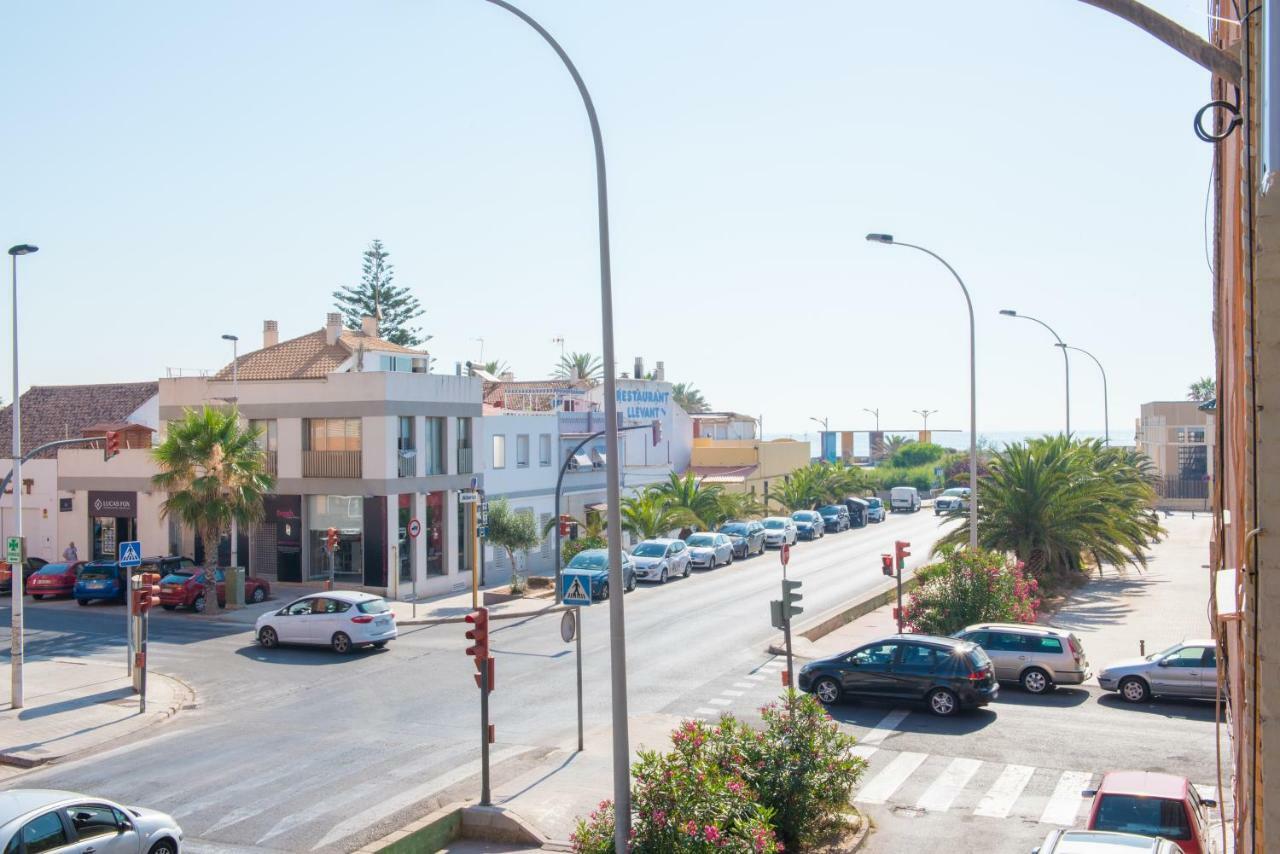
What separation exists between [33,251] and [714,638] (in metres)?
17.0

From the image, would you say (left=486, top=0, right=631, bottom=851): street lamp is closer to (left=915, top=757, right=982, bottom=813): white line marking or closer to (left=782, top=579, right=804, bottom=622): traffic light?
(left=915, top=757, right=982, bottom=813): white line marking

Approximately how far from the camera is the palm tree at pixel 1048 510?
35031 mm

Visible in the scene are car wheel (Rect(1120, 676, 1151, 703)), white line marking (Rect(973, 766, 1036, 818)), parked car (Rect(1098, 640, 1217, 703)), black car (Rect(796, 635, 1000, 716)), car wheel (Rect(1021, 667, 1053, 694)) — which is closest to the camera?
white line marking (Rect(973, 766, 1036, 818))

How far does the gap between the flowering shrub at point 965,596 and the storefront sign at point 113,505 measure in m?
26.6

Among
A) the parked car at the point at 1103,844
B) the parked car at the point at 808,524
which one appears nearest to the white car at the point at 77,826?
the parked car at the point at 1103,844

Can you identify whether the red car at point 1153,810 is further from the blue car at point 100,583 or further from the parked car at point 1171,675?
the blue car at point 100,583

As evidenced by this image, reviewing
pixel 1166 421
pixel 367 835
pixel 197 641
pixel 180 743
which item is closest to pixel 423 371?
pixel 197 641

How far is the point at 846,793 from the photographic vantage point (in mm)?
13672

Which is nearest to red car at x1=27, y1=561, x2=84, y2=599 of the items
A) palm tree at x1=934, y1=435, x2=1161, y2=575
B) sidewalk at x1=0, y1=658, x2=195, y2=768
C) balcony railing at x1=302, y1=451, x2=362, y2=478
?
balcony railing at x1=302, y1=451, x2=362, y2=478

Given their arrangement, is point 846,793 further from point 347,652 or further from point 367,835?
point 347,652

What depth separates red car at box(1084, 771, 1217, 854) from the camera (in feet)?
37.5

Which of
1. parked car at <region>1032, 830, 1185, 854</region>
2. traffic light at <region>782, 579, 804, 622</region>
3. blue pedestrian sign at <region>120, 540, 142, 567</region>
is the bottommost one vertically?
parked car at <region>1032, 830, 1185, 854</region>

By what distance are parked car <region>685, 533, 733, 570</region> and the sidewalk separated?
22141 mm

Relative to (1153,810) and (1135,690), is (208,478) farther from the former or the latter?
(1153,810)
